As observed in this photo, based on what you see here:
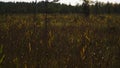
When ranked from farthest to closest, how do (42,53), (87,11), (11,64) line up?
(87,11)
(42,53)
(11,64)

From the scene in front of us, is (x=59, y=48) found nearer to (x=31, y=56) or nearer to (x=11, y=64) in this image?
(x=31, y=56)

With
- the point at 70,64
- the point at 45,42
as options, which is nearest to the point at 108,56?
the point at 70,64

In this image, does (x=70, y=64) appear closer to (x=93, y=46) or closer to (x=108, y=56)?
(x=108, y=56)

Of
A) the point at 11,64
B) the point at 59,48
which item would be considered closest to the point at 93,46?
the point at 59,48

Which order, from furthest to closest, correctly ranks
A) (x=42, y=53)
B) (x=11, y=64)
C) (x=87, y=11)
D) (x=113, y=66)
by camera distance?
(x=87, y=11), (x=42, y=53), (x=113, y=66), (x=11, y=64)

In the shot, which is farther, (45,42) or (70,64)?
(45,42)

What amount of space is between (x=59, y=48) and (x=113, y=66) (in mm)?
1100

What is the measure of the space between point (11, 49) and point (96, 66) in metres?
1.36

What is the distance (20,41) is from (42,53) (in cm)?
93

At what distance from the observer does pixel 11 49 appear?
410cm

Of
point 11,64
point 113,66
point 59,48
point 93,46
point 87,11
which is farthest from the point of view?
point 87,11

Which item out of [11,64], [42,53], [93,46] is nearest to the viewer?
[11,64]

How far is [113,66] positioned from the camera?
11.5 feet

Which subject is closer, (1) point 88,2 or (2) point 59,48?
(2) point 59,48
